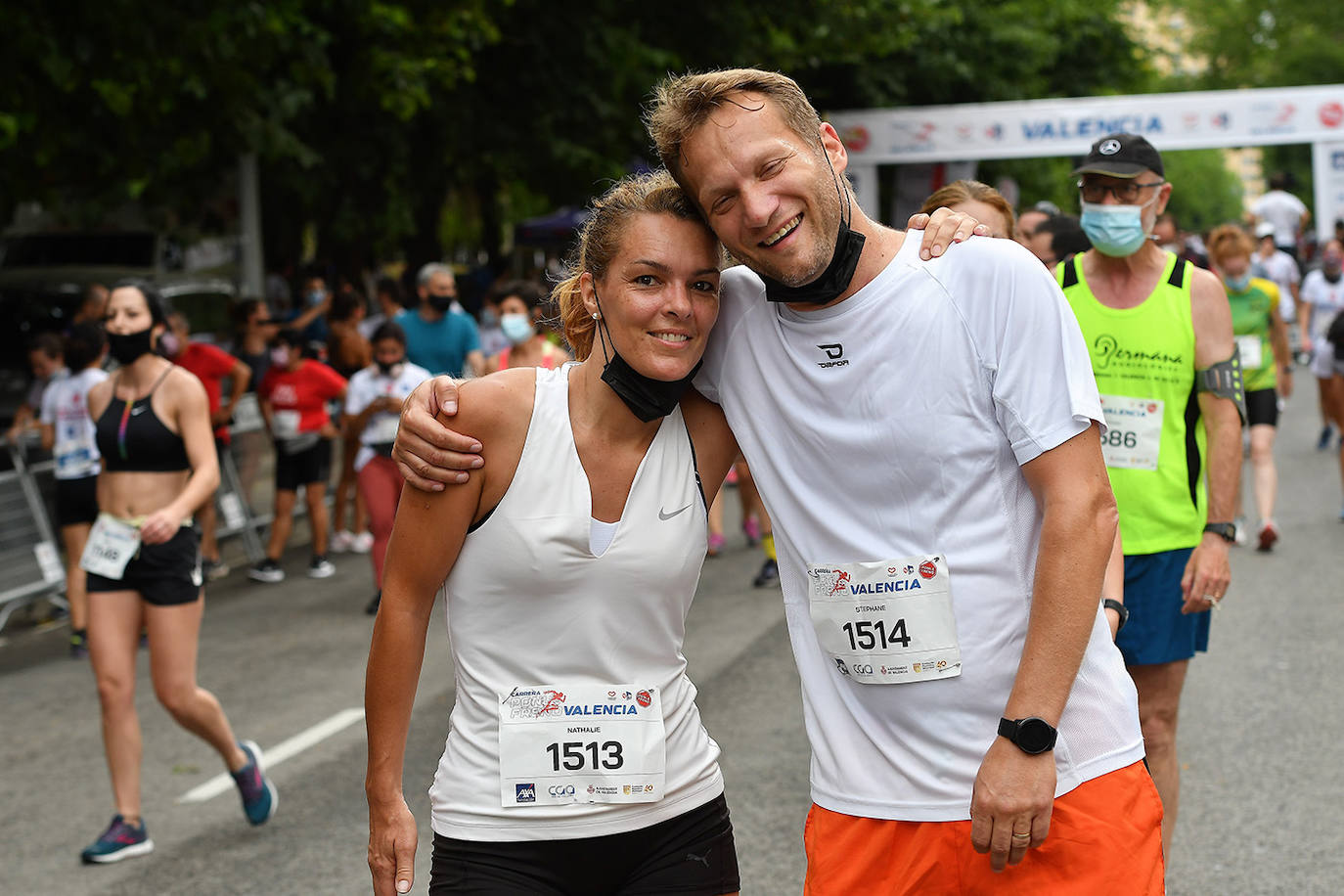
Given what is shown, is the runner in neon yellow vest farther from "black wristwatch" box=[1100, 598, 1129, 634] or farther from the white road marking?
"black wristwatch" box=[1100, 598, 1129, 634]

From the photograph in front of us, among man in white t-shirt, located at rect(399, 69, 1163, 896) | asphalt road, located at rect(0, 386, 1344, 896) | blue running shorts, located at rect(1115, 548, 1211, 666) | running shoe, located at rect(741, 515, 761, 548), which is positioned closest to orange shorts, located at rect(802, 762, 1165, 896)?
man in white t-shirt, located at rect(399, 69, 1163, 896)

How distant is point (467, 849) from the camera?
2.69 metres

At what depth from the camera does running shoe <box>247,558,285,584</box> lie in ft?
36.9

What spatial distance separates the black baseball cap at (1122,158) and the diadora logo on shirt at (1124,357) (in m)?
0.48

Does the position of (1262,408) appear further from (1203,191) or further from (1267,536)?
(1203,191)

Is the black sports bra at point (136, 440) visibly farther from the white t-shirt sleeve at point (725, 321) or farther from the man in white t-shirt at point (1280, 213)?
the man in white t-shirt at point (1280, 213)

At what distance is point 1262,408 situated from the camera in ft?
29.1

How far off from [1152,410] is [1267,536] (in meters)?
6.41

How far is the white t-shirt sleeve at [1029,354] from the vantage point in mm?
2389

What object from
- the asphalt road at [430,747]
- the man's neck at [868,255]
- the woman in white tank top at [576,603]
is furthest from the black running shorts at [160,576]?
the man's neck at [868,255]

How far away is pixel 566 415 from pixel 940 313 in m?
0.67

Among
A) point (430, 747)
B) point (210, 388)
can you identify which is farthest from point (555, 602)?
point (210, 388)

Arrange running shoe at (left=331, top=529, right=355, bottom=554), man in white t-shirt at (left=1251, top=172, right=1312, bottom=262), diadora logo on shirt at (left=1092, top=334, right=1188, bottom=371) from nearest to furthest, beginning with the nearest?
diadora logo on shirt at (left=1092, top=334, right=1188, bottom=371) → running shoe at (left=331, top=529, right=355, bottom=554) → man in white t-shirt at (left=1251, top=172, right=1312, bottom=262)

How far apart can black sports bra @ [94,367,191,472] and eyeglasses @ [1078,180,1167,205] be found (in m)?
3.33
